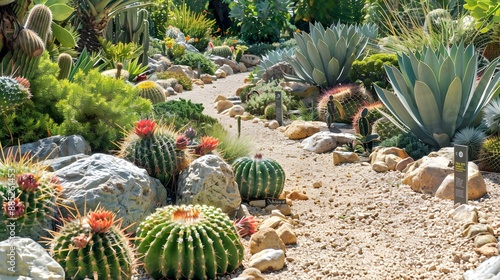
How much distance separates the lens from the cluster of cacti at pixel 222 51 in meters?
18.9

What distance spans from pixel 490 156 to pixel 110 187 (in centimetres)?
365

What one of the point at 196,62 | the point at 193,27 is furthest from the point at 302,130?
the point at 193,27

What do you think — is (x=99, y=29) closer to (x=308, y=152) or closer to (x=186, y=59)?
(x=186, y=59)

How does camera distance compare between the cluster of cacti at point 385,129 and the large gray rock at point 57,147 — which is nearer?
the large gray rock at point 57,147

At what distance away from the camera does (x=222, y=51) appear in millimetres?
18953

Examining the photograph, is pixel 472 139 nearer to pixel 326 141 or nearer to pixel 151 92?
pixel 326 141

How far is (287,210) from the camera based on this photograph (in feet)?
20.5

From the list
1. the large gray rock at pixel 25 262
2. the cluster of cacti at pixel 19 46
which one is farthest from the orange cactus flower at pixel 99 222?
the cluster of cacti at pixel 19 46

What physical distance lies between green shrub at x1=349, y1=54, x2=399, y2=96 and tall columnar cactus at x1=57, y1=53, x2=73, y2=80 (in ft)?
14.6

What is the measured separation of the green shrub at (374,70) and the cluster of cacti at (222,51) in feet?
28.2

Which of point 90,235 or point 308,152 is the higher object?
point 90,235

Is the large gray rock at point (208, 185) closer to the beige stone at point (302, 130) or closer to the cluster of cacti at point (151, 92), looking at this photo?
the beige stone at point (302, 130)

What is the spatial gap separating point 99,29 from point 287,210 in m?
7.83

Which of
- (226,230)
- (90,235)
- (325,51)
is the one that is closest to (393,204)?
(226,230)
